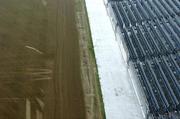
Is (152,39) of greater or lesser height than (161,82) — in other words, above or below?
above

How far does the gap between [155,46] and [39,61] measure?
15.9 feet

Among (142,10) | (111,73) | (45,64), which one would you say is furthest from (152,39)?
(45,64)

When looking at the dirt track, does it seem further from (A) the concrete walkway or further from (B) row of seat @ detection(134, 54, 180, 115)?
(B) row of seat @ detection(134, 54, 180, 115)

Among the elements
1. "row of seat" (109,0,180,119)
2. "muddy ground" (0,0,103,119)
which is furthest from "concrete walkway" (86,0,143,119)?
"row of seat" (109,0,180,119)

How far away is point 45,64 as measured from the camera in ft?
51.2

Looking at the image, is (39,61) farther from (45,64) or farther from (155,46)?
(155,46)

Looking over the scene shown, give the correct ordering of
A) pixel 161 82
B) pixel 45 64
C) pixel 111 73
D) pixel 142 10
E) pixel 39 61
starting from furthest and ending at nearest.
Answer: pixel 142 10 < pixel 39 61 < pixel 45 64 < pixel 111 73 < pixel 161 82

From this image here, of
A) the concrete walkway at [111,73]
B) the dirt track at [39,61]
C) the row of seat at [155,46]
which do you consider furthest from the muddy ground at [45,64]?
the row of seat at [155,46]

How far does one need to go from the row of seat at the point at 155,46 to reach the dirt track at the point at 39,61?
7.76 feet

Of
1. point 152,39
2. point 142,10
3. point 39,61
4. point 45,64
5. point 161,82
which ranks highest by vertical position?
point 142,10

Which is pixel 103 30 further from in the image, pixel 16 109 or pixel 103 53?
pixel 16 109

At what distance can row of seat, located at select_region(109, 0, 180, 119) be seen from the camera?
41.9 feet

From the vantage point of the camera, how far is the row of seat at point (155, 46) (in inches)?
502

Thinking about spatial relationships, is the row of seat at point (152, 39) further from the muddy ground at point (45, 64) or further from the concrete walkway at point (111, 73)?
the muddy ground at point (45, 64)
